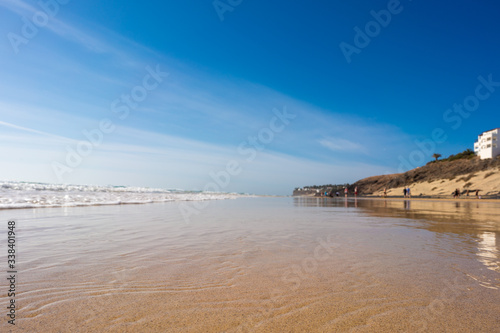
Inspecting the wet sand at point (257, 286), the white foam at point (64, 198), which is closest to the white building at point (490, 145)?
the white foam at point (64, 198)

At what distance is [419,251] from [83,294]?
15.7ft

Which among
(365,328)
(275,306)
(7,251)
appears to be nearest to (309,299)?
(275,306)

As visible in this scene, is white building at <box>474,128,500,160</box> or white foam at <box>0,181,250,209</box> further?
white building at <box>474,128,500,160</box>

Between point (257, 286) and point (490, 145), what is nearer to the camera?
point (257, 286)

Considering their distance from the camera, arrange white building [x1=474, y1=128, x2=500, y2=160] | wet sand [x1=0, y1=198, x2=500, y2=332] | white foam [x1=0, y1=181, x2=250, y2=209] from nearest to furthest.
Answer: wet sand [x1=0, y1=198, x2=500, y2=332]
white foam [x1=0, y1=181, x2=250, y2=209]
white building [x1=474, y1=128, x2=500, y2=160]

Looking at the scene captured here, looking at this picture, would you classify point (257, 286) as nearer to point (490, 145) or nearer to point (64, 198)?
point (64, 198)

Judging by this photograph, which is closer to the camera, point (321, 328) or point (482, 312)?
point (321, 328)

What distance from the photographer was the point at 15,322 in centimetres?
210

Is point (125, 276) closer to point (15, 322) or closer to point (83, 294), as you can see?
point (83, 294)

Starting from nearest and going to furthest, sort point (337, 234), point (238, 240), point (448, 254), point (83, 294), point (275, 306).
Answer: point (275, 306) < point (83, 294) < point (448, 254) < point (238, 240) < point (337, 234)

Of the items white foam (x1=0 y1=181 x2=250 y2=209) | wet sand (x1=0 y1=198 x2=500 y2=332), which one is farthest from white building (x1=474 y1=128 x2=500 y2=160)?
wet sand (x1=0 y1=198 x2=500 y2=332)

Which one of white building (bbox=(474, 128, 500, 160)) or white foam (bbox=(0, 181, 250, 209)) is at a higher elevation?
white building (bbox=(474, 128, 500, 160))

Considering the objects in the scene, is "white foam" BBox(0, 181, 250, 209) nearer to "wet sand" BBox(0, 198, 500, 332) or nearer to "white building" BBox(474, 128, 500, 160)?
"wet sand" BBox(0, 198, 500, 332)

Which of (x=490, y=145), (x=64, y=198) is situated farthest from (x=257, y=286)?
(x=490, y=145)
